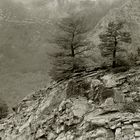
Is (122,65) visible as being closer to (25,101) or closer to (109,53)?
(109,53)

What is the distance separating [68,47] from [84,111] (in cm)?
1080

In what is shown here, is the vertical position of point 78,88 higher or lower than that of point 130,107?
higher

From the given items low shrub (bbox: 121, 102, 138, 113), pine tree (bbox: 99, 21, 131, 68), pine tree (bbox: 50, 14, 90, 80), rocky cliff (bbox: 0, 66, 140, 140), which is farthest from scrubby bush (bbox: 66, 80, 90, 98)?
low shrub (bbox: 121, 102, 138, 113)

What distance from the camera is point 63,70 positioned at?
99.3 ft

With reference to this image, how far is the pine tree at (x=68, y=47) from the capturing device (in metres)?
30.0

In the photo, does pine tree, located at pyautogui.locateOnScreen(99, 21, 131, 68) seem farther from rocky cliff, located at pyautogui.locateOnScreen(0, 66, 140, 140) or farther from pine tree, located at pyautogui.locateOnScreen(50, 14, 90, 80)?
pine tree, located at pyautogui.locateOnScreen(50, 14, 90, 80)

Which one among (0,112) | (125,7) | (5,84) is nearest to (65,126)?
(0,112)

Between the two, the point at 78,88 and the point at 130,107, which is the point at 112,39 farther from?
the point at 130,107

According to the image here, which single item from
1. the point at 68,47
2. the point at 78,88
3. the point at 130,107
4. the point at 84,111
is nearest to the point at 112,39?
the point at 68,47

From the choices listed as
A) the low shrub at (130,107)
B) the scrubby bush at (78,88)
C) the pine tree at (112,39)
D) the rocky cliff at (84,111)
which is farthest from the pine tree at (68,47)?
the low shrub at (130,107)

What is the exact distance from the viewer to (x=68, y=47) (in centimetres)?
3106

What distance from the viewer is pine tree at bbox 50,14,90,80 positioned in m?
30.0

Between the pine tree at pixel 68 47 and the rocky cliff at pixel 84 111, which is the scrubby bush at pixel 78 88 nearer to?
the rocky cliff at pixel 84 111

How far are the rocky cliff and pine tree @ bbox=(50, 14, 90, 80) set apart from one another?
1.32m
